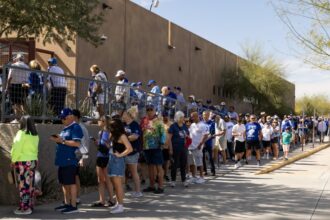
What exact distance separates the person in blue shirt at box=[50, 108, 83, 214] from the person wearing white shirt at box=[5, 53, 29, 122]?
1.82 meters

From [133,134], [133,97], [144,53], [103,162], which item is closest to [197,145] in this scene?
[133,97]

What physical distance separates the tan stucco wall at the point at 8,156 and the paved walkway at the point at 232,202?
1.29ft

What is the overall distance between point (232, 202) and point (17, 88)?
477 centimetres

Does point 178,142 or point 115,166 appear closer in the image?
point 115,166

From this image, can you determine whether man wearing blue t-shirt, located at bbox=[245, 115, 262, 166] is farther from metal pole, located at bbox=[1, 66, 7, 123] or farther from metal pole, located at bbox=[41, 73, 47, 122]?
metal pole, located at bbox=[1, 66, 7, 123]

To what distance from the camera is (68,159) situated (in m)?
8.36

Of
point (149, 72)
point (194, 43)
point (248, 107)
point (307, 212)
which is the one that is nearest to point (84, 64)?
point (149, 72)

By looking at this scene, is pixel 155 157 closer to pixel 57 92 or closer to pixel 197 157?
pixel 197 157

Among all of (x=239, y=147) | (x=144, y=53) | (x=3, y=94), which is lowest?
(x=239, y=147)

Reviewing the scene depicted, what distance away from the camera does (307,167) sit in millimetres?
17109

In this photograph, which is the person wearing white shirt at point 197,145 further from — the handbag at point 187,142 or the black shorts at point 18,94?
the black shorts at point 18,94

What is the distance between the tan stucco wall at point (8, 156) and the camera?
359 inches

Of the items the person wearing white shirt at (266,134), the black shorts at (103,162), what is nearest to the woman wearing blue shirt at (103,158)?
the black shorts at (103,162)

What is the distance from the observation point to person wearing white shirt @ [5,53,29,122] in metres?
9.73
